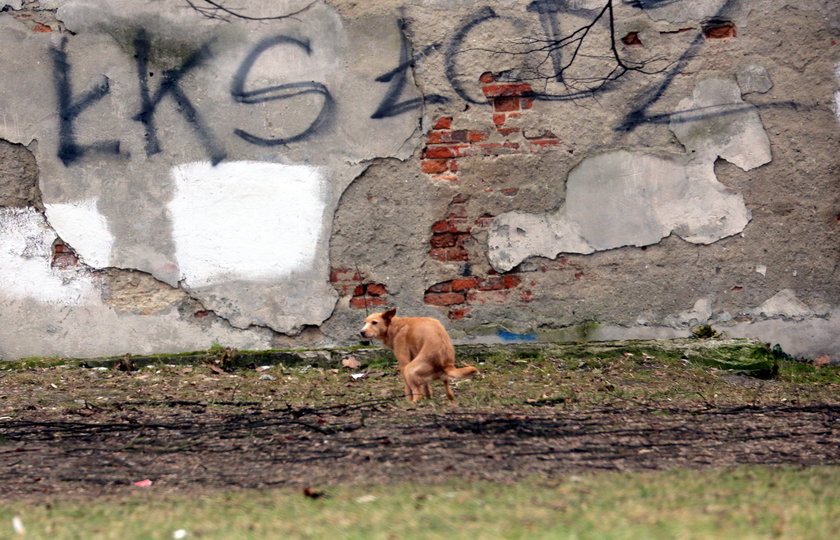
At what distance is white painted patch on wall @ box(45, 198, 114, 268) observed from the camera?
20.4 ft

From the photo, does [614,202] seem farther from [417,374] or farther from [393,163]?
[417,374]

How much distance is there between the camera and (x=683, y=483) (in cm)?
305

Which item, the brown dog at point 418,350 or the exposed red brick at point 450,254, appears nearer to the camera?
the brown dog at point 418,350

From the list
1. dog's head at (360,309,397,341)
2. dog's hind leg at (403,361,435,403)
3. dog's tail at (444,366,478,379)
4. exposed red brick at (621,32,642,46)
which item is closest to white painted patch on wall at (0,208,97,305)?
dog's head at (360,309,397,341)

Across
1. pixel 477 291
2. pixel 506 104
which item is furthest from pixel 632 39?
pixel 477 291

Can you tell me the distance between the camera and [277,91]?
6238mm

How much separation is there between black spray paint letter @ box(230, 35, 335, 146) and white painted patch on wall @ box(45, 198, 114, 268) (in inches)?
45.7

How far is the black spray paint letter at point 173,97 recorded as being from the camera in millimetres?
6207

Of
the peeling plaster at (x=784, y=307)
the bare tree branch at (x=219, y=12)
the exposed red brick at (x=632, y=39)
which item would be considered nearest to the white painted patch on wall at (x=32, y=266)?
the bare tree branch at (x=219, y=12)

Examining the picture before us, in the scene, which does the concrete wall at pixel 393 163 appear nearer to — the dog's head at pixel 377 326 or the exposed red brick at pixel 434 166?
the exposed red brick at pixel 434 166

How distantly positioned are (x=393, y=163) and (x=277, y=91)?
0.97 m

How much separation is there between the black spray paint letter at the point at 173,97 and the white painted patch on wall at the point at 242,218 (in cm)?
17

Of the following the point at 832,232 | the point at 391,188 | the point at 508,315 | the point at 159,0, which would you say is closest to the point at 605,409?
the point at 508,315

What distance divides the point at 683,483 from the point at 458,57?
3.94 meters
